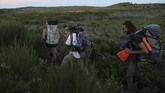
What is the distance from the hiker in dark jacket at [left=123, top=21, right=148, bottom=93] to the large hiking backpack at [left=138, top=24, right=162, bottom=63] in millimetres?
202

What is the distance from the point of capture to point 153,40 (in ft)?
26.8

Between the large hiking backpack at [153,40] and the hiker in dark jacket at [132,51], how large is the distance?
0.66 ft

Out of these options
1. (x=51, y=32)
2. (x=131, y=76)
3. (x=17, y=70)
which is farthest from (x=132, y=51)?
(x=51, y=32)

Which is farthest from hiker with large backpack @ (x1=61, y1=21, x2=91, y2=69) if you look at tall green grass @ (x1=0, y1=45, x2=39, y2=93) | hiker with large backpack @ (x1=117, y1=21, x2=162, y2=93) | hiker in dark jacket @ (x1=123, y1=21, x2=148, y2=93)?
tall green grass @ (x1=0, y1=45, x2=39, y2=93)

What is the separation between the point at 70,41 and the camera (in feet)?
28.2

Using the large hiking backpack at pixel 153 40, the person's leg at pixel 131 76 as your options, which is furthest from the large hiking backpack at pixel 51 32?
the large hiking backpack at pixel 153 40

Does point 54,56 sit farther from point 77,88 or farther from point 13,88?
point 77,88

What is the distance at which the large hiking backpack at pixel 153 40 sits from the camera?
8.09 meters

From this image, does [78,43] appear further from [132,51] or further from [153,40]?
[153,40]

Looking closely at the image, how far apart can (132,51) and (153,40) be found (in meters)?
0.51

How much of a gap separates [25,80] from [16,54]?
2.13ft

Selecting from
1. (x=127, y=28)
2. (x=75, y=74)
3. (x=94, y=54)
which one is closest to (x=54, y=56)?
(x=94, y=54)

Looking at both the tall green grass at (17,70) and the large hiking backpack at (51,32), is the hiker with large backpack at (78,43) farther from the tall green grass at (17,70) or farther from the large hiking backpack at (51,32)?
the large hiking backpack at (51,32)

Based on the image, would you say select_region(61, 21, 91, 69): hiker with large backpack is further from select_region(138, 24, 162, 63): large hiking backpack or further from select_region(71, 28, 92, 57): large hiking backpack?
select_region(138, 24, 162, 63): large hiking backpack
